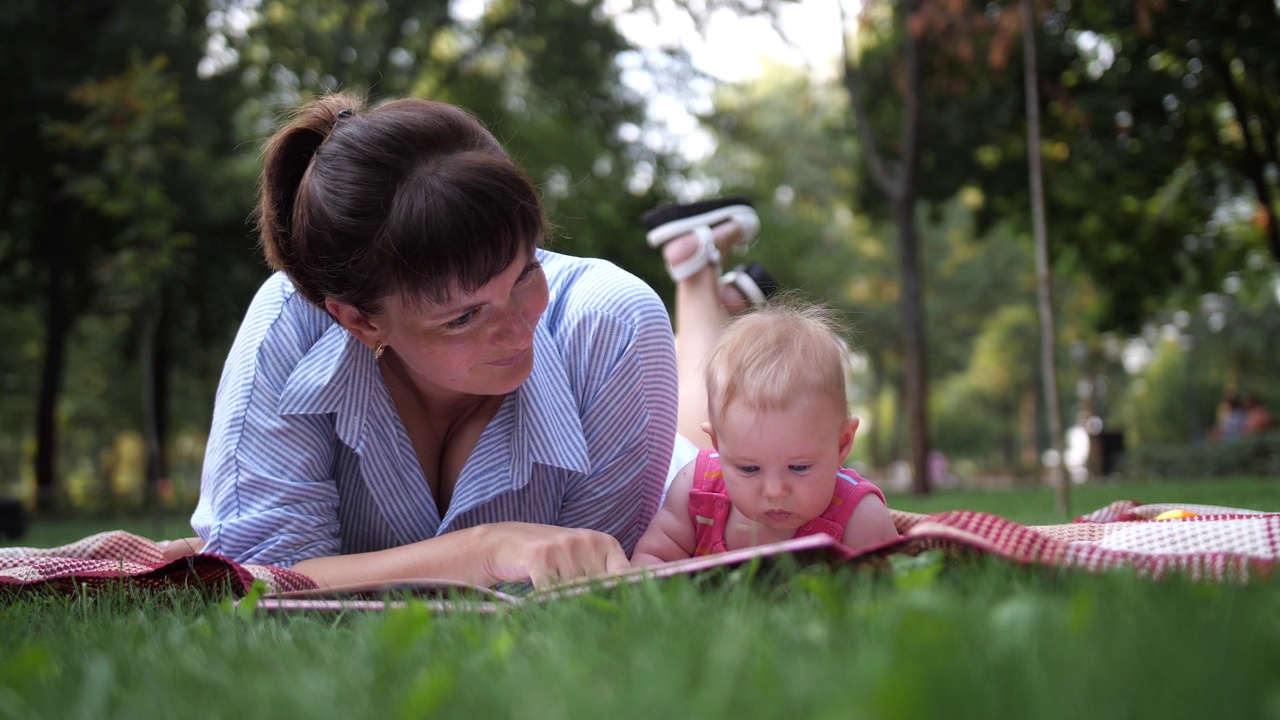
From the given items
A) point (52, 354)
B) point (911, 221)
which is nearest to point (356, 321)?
point (911, 221)

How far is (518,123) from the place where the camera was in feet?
59.7

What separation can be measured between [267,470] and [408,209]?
810mm

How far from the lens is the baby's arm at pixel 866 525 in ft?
10.00

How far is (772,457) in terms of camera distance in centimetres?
290

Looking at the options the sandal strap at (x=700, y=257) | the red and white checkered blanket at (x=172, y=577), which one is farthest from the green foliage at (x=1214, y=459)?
the red and white checkered blanket at (x=172, y=577)

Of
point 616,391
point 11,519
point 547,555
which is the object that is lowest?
point 11,519

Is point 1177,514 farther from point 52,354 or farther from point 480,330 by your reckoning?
point 52,354

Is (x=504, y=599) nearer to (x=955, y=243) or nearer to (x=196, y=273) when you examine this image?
(x=196, y=273)

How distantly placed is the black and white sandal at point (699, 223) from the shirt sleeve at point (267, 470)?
2.17 m

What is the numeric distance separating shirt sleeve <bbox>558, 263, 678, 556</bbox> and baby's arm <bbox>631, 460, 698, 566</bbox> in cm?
18

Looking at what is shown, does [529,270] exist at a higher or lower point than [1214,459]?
higher

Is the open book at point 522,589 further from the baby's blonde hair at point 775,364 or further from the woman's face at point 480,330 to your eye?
the baby's blonde hair at point 775,364

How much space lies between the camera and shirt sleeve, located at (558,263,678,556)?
3.31m

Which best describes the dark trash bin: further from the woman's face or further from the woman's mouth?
the woman's mouth
